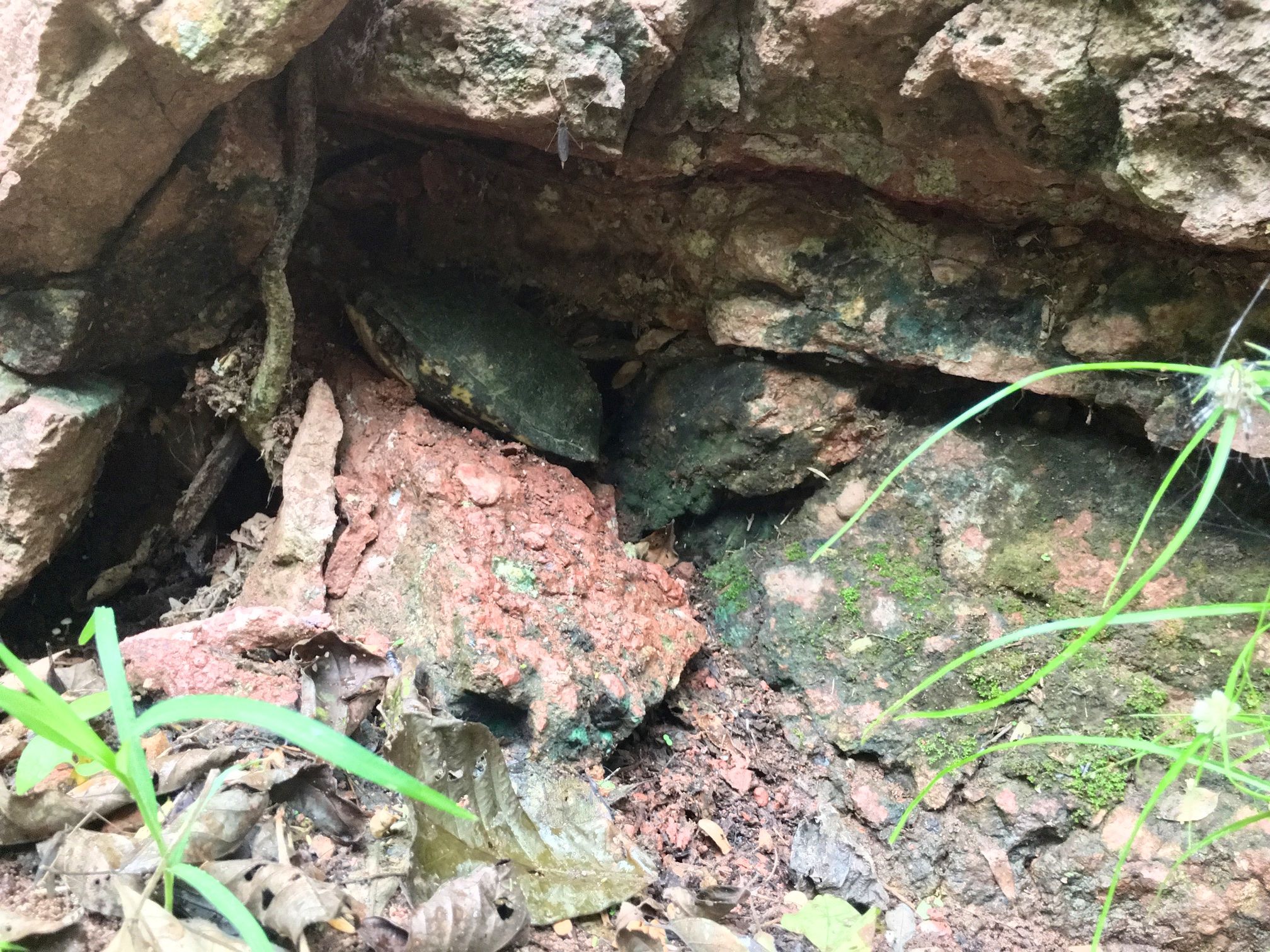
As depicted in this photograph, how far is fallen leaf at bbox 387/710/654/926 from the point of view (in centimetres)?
140

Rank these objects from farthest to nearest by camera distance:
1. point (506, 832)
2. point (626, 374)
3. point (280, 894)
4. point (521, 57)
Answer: point (626, 374) < point (521, 57) < point (506, 832) < point (280, 894)

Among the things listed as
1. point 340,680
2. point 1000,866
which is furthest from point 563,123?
point 1000,866

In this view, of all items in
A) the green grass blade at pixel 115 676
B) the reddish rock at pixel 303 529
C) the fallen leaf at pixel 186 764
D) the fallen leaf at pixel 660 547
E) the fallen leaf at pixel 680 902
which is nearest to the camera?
the green grass blade at pixel 115 676

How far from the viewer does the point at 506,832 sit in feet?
4.94

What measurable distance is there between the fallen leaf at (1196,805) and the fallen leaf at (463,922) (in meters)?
1.43

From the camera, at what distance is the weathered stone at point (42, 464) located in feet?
5.98

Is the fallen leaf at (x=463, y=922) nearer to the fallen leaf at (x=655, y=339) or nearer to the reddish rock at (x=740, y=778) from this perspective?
the reddish rock at (x=740, y=778)

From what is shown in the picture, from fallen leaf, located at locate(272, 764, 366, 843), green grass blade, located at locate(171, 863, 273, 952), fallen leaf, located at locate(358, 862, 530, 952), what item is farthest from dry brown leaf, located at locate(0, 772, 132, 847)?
fallen leaf, located at locate(358, 862, 530, 952)

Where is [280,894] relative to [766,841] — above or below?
above

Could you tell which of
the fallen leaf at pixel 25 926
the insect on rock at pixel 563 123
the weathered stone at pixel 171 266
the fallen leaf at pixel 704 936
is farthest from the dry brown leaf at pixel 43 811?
the insect on rock at pixel 563 123

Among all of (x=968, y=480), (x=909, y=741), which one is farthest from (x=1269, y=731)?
(x=968, y=480)

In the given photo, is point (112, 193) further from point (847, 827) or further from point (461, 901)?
point (847, 827)

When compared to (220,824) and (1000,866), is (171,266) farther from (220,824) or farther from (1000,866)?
(1000,866)

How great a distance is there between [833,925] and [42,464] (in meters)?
2.07
